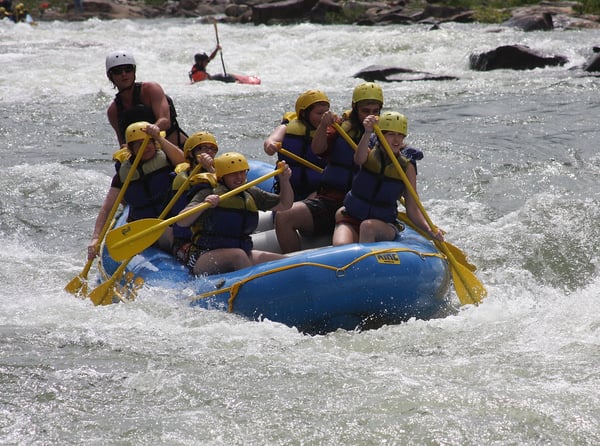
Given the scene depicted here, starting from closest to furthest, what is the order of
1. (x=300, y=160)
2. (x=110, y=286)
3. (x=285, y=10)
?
(x=110, y=286), (x=300, y=160), (x=285, y=10)

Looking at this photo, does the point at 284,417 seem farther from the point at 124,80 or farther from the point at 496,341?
the point at 124,80

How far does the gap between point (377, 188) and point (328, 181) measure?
1.76 ft

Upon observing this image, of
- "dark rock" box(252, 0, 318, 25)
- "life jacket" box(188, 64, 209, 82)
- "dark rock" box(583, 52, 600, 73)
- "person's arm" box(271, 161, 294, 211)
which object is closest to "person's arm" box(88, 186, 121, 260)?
"person's arm" box(271, 161, 294, 211)

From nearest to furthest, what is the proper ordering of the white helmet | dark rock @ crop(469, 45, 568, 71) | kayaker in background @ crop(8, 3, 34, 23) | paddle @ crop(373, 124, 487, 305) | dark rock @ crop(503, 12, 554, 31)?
paddle @ crop(373, 124, 487, 305)
the white helmet
dark rock @ crop(469, 45, 568, 71)
dark rock @ crop(503, 12, 554, 31)
kayaker in background @ crop(8, 3, 34, 23)

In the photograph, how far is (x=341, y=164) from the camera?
601 centimetres

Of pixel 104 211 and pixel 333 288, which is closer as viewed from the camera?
pixel 333 288

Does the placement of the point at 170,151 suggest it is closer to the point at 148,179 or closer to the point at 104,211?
the point at 148,179

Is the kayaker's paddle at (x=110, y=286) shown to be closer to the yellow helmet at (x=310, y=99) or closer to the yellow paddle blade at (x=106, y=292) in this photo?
the yellow paddle blade at (x=106, y=292)

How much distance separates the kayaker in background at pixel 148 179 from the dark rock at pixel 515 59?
10.4m

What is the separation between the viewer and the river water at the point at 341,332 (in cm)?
426

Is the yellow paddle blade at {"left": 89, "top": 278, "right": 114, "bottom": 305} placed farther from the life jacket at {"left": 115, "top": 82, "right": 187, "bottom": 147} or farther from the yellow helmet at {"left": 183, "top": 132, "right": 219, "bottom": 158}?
the life jacket at {"left": 115, "top": 82, "right": 187, "bottom": 147}

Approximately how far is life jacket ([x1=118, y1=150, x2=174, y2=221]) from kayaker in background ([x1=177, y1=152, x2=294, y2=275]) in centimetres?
62

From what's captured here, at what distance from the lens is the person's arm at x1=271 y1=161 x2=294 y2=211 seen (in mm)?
5543

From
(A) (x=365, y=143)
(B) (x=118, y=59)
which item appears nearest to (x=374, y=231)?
(A) (x=365, y=143)
